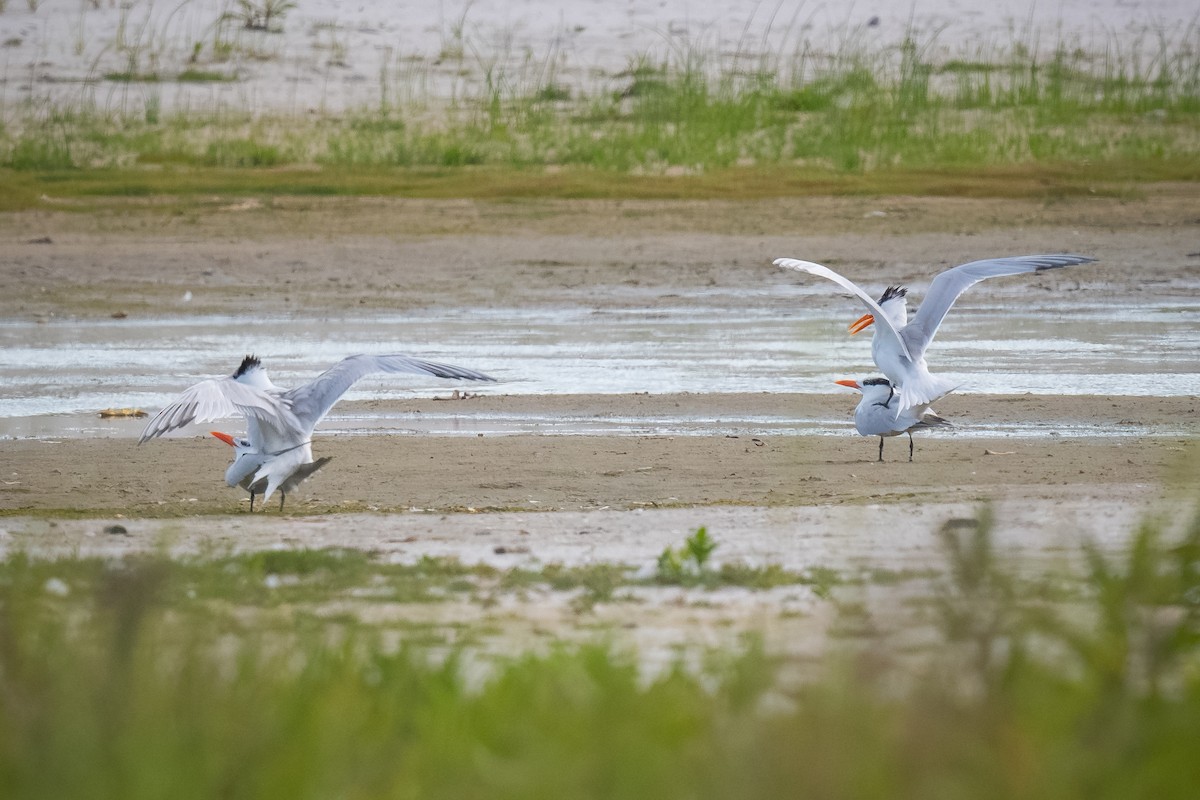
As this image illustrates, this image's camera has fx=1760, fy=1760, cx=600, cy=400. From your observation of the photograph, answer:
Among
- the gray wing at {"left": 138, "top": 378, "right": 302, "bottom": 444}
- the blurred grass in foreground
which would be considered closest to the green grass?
the gray wing at {"left": 138, "top": 378, "right": 302, "bottom": 444}

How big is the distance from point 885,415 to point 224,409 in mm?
3974

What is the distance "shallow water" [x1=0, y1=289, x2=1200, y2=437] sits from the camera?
12.1 m

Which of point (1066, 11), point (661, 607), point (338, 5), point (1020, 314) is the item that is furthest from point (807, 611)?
point (1066, 11)

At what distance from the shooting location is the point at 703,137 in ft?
77.8

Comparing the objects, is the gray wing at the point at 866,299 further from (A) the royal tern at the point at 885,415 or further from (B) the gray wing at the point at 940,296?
(A) the royal tern at the point at 885,415

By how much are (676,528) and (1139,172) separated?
1711cm

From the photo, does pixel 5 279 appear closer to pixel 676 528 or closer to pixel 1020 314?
pixel 1020 314

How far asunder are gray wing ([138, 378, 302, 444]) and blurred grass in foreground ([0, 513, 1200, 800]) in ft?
12.2

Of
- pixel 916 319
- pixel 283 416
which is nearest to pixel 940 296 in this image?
pixel 916 319

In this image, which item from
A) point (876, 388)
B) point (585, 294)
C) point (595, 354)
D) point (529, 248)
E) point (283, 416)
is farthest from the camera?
point (529, 248)

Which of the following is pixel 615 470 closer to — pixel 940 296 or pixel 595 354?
pixel 940 296

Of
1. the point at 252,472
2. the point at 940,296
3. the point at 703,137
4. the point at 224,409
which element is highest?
the point at 703,137

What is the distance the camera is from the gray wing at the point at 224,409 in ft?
26.7

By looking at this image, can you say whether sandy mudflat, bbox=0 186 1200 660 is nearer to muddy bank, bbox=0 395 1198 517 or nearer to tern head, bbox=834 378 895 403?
muddy bank, bbox=0 395 1198 517
